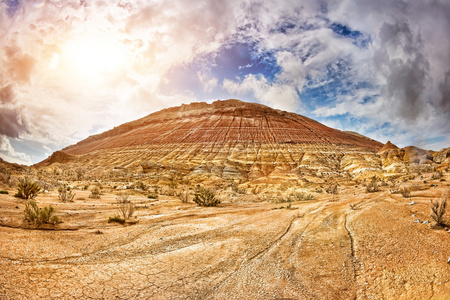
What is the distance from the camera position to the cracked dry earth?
4.09 metres

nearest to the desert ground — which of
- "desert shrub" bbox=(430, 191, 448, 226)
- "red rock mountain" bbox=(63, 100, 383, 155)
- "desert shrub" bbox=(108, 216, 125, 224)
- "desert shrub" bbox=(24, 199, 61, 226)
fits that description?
"desert shrub" bbox=(430, 191, 448, 226)

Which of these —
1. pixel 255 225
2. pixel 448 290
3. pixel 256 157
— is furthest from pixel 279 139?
pixel 448 290

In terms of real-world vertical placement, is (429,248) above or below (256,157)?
below

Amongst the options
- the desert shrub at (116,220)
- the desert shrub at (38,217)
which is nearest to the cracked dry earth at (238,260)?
the desert shrub at (38,217)

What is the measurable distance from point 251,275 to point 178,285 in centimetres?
161

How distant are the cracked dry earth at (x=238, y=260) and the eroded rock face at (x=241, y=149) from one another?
31.1 metres

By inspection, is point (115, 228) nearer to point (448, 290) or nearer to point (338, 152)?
point (448, 290)

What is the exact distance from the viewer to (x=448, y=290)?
344cm

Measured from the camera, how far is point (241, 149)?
61969 mm

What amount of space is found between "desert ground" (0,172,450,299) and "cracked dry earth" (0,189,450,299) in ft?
0.07

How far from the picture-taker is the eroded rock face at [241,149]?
1892 inches

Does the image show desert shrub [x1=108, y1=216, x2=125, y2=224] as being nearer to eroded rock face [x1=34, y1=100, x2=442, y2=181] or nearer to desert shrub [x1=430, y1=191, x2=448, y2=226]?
desert shrub [x1=430, y1=191, x2=448, y2=226]

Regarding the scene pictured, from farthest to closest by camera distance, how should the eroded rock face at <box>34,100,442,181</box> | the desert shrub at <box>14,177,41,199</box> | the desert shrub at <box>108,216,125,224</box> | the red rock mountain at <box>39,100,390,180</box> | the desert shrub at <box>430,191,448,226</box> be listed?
the red rock mountain at <box>39,100,390,180</box>, the eroded rock face at <box>34,100,442,181</box>, the desert shrub at <box>14,177,41,199</box>, the desert shrub at <box>108,216,125,224</box>, the desert shrub at <box>430,191,448,226</box>

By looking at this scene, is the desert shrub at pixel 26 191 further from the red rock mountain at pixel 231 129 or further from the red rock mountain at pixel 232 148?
the red rock mountain at pixel 231 129
